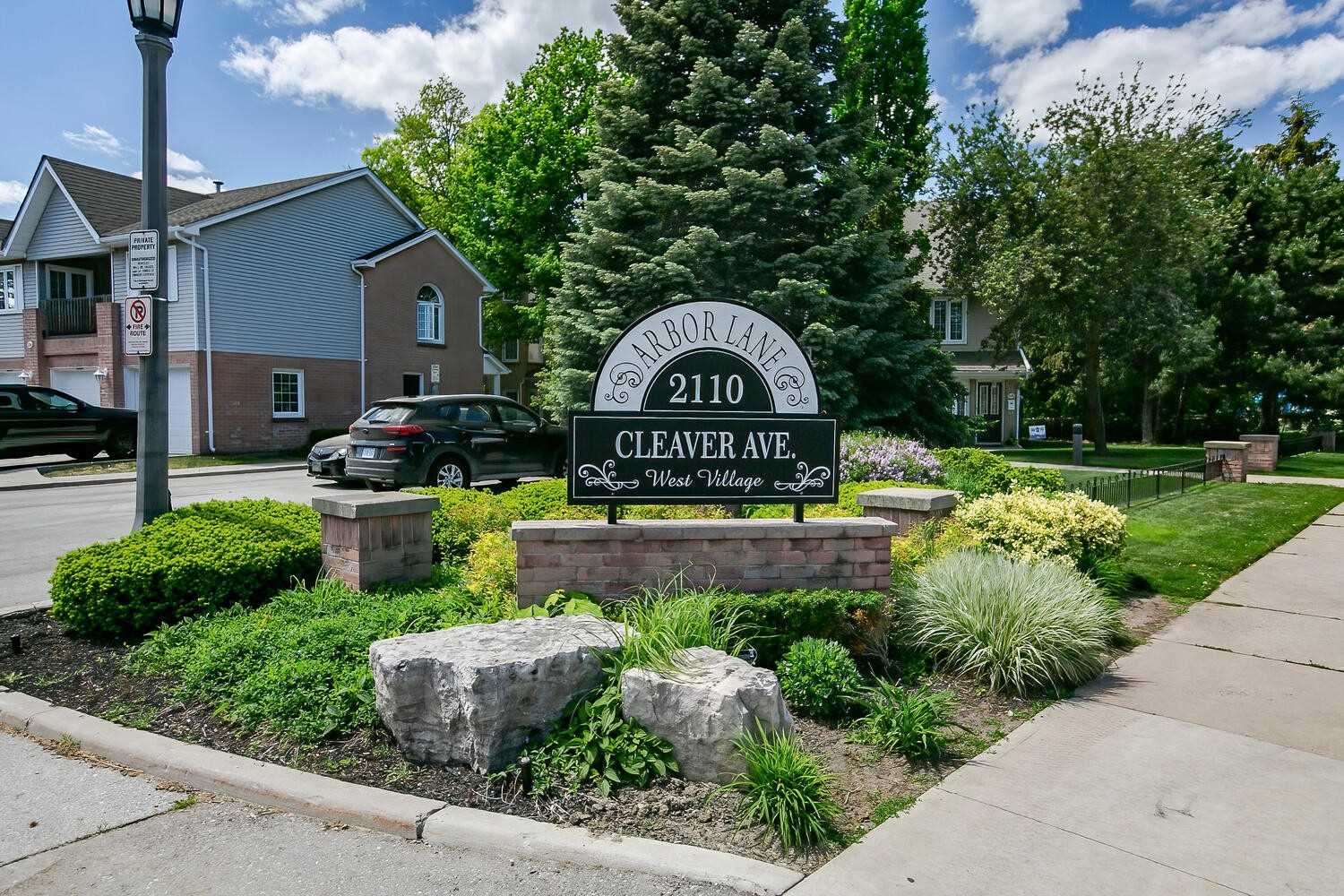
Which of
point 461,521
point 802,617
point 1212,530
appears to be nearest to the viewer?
point 802,617

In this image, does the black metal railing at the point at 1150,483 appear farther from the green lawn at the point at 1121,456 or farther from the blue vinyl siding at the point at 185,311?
the blue vinyl siding at the point at 185,311

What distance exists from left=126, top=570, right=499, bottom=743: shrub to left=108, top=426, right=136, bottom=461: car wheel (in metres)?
17.5

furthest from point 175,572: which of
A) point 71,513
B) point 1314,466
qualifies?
point 1314,466

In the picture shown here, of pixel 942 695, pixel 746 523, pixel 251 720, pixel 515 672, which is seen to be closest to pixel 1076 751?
pixel 942 695

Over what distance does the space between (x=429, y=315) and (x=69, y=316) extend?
10.5 metres

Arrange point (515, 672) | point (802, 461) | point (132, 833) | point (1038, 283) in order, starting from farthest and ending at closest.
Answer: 1. point (1038, 283)
2. point (802, 461)
3. point (515, 672)
4. point (132, 833)

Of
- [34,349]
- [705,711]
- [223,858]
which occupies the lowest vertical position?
[223,858]

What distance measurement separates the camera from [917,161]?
85.3 ft

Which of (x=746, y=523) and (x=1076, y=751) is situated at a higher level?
(x=746, y=523)

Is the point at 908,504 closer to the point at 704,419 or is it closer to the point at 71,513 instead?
the point at 704,419

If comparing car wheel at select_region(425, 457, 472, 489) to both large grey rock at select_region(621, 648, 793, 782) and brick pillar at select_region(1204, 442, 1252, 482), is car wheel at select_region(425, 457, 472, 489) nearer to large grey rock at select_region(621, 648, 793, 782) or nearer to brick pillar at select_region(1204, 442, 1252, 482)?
large grey rock at select_region(621, 648, 793, 782)

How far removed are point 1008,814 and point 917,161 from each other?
83.1ft

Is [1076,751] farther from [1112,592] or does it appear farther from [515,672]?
[1112,592]

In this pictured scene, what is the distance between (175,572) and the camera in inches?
222
